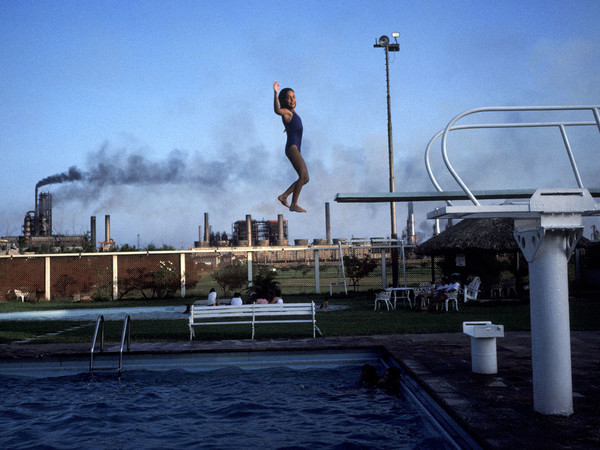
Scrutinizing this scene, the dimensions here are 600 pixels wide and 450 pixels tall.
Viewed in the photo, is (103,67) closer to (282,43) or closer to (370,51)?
(282,43)

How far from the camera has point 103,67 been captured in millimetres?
16422

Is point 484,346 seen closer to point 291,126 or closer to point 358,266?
point 291,126

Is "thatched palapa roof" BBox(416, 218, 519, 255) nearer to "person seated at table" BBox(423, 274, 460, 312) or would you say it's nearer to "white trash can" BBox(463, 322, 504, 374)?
"person seated at table" BBox(423, 274, 460, 312)

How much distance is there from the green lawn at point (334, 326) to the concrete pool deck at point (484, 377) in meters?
0.70

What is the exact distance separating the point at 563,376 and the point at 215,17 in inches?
468

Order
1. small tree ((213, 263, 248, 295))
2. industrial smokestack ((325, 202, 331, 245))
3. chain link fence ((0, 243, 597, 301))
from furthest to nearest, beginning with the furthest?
1. industrial smokestack ((325, 202, 331, 245))
2. chain link fence ((0, 243, 597, 301))
3. small tree ((213, 263, 248, 295))

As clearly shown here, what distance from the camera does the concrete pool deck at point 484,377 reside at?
3.34 m

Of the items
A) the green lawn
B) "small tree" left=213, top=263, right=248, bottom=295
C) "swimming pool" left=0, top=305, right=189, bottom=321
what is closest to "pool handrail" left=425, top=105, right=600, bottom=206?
the green lawn

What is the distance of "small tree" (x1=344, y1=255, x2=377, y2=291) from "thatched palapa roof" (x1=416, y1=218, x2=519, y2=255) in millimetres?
2650

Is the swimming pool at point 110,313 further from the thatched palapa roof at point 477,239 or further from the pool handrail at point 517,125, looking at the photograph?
the pool handrail at point 517,125

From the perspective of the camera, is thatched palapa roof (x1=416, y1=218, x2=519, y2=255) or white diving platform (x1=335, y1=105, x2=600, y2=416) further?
thatched palapa roof (x1=416, y1=218, x2=519, y2=255)

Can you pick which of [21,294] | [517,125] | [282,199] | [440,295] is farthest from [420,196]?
[21,294]

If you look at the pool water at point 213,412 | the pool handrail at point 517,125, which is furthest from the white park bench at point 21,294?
the pool handrail at point 517,125

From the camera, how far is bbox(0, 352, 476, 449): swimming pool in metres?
4.72
